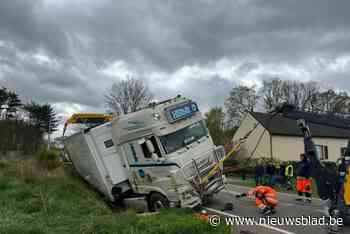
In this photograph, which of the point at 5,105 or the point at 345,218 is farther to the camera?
the point at 5,105

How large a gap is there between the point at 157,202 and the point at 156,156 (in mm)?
1405

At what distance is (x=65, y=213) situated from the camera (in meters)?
7.21

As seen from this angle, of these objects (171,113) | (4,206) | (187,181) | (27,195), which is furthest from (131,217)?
(27,195)

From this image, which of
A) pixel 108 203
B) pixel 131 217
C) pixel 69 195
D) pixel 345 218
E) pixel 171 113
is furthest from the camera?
pixel 108 203

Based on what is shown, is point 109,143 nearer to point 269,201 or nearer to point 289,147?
point 269,201

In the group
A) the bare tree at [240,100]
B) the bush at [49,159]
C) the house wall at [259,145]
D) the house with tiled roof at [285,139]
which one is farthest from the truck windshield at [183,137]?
the bare tree at [240,100]

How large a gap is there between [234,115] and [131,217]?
168 feet

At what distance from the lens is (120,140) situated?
9609 mm

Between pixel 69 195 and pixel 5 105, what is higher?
pixel 5 105

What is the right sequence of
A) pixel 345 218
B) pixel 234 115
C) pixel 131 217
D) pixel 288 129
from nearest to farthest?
1. pixel 131 217
2. pixel 345 218
3. pixel 288 129
4. pixel 234 115

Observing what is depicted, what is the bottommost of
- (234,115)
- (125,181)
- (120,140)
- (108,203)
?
(108,203)

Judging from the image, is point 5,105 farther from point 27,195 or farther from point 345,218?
point 345,218

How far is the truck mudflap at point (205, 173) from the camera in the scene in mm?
8180

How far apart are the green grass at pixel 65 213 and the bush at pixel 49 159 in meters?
0.96
